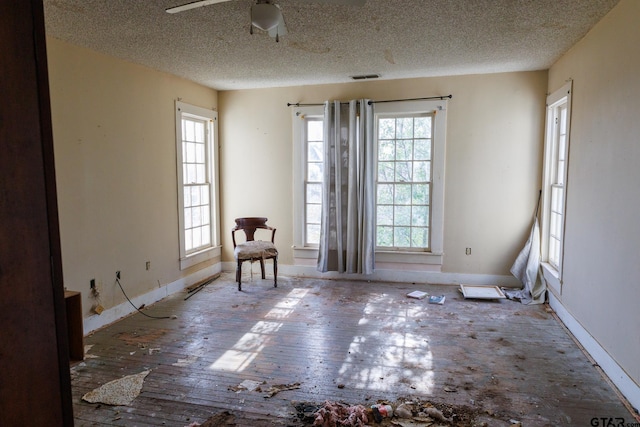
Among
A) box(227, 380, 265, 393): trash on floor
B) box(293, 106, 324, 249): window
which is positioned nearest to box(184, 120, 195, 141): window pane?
box(293, 106, 324, 249): window

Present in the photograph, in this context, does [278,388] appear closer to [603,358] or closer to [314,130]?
[603,358]

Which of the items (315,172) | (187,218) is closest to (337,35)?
(315,172)

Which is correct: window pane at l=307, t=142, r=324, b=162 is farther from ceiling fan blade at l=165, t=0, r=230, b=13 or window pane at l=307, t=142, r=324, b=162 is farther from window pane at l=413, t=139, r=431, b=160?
ceiling fan blade at l=165, t=0, r=230, b=13

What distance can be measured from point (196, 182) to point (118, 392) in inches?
124

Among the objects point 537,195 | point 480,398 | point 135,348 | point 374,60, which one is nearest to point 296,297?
→ point 135,348

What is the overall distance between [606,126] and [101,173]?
4.37 m

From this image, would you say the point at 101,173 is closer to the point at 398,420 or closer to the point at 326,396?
the point at 326,396

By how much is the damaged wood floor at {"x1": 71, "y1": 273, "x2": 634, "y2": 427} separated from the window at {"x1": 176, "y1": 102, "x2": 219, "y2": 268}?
0.92m

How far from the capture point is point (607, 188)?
2.94 metres

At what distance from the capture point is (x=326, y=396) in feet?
8.60

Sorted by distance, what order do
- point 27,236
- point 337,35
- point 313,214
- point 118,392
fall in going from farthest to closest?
point 313,214, point 337,35, point 118,392, point 27,236

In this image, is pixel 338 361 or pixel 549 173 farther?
pixel 549 173

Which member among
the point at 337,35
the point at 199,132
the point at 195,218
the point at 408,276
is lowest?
the point at 408,276

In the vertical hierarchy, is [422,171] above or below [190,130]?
below
